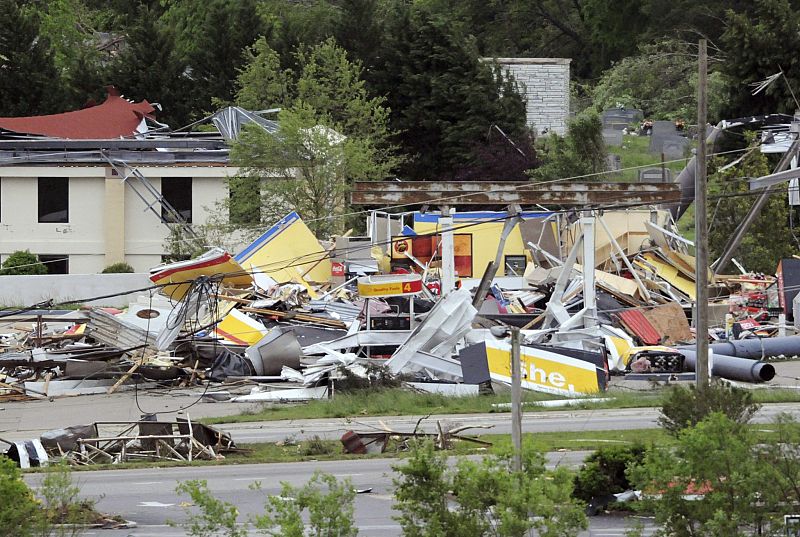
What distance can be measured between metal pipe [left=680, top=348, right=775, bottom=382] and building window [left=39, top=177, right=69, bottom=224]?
108 ft

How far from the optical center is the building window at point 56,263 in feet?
180

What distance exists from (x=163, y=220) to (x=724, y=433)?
4443 cm

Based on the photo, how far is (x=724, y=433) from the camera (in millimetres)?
11578

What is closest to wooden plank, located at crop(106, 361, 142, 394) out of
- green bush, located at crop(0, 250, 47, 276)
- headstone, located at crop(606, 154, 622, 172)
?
green bush, located at crop(0, 250, 47, 276)

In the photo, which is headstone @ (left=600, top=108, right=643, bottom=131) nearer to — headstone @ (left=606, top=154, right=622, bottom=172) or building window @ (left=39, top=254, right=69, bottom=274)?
headstone @ (left=606, top=154, right=622, bottom=172)

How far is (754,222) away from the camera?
44.6 m

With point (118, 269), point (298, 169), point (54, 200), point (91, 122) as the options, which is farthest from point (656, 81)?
point (118, 269)

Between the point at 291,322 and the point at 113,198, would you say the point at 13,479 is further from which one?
the point at 113,198

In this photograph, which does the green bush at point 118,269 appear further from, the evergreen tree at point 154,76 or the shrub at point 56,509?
the shrub at point 56,509

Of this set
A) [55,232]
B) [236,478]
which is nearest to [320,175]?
[55,232]

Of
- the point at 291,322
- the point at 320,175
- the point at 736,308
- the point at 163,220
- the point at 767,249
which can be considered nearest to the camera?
the point at 291,322

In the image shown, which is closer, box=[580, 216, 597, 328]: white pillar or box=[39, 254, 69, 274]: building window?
box=[580, 216, 597, 328]: white pillar

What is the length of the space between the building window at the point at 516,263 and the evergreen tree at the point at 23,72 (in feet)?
138

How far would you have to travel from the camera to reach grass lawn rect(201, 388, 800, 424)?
2606 cm
